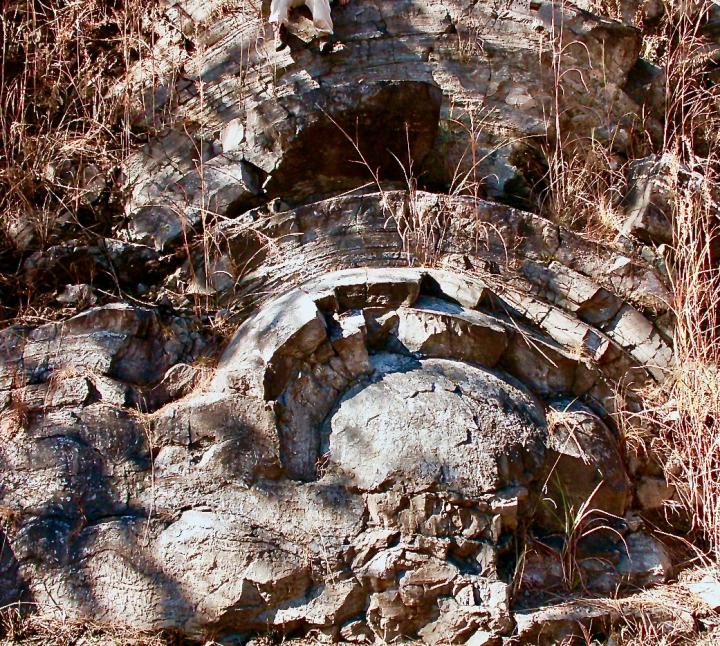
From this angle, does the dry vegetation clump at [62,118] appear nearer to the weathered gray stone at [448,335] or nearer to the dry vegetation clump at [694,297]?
the weathered gray stone at [448,335]

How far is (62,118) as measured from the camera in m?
3.73

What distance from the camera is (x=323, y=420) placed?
2926 mm

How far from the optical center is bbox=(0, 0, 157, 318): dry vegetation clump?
351 cm

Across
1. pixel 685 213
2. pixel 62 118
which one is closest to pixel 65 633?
pixel 62 118

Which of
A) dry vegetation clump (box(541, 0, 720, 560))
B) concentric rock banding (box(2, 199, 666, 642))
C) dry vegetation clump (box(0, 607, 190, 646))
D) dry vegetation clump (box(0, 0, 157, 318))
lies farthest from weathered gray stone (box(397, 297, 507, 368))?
dry vegetation clump (box(0, 0, 157, 318))

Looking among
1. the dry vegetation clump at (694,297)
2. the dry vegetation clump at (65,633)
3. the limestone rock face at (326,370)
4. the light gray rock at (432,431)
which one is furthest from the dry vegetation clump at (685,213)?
the dry vegetation clump at (65,633)

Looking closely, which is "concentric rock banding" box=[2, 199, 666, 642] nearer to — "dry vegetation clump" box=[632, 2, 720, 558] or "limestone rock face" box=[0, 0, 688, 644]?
"limestone rock face" box=[0, 0, 688, 644]

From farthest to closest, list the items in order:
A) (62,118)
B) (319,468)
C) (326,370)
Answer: (62,118), (326,370), (319,468)

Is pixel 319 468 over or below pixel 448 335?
below

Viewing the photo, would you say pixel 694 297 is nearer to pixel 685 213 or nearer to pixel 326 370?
pixel 685 213

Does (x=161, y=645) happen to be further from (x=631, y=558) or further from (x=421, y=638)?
(x=631, y=558)

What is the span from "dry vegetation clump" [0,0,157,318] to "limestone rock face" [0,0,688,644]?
0.14 m

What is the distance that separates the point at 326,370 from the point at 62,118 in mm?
1681

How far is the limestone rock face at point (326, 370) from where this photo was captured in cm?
267
